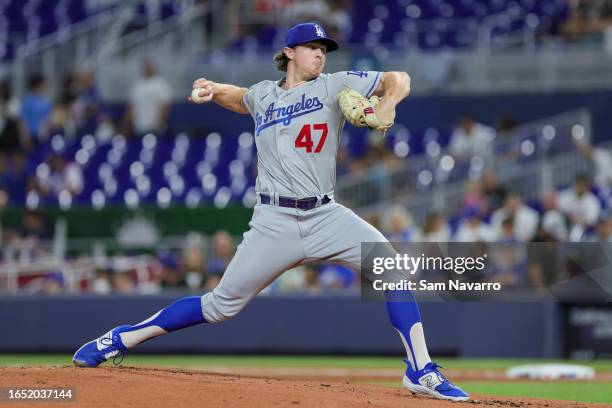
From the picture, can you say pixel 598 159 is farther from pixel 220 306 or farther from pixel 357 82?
pixel 220 306

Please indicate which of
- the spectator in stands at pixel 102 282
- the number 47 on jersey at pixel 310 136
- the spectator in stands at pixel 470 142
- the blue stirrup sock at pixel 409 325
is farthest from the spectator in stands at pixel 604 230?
the number 47 on jersey at pixel 310 136

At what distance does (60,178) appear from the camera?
700 inches

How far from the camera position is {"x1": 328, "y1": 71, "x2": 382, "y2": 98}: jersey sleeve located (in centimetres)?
708

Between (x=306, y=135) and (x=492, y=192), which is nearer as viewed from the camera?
(x=306, y=135)

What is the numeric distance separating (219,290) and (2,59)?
47.2 ft

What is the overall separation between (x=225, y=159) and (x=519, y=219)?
5.08m

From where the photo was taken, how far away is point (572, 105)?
18.3m

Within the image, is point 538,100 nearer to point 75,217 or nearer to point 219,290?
point 75,217

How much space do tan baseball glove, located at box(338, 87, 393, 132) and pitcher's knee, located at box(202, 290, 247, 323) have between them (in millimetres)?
1268

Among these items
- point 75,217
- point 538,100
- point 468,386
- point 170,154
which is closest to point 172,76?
point 170,154

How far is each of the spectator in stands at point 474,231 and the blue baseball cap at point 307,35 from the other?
700 centimetres

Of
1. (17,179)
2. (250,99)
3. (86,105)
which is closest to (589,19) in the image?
(86,105)

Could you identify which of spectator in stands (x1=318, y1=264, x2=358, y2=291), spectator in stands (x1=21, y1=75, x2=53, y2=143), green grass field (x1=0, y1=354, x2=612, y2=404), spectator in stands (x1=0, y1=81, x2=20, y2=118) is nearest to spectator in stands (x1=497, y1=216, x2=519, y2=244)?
green grass field (x1=0, y1=354, x2=612, y2=404)

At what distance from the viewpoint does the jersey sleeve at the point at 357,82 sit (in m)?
7.08
